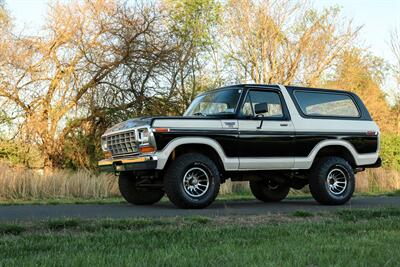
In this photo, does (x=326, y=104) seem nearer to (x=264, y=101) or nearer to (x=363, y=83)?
(x=264, y=101)

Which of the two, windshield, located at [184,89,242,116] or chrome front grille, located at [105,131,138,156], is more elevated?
windshield, located at [184,89,242,116]

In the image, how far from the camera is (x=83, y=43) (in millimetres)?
20312

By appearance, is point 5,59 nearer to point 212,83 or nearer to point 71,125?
point 71,125

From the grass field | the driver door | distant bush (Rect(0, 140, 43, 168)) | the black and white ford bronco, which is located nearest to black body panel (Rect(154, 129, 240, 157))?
the black and white ford bronco

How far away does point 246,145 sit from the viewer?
952 centimetres

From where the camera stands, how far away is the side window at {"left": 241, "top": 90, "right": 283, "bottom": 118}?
9.72 metres

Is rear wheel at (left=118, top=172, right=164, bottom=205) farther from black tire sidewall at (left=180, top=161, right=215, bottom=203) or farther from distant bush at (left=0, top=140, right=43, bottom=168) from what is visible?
distant bush at (left=0, top=140, right=43, bottom=168)

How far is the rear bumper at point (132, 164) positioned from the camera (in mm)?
8773

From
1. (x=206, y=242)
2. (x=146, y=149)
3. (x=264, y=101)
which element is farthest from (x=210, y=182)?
(x=206, y=242)

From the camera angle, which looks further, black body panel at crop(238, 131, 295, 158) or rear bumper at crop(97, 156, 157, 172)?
black body panel at crop(238, 131, 295, 158)

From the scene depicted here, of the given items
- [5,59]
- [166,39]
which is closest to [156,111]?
[166,39]

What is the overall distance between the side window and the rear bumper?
192cm

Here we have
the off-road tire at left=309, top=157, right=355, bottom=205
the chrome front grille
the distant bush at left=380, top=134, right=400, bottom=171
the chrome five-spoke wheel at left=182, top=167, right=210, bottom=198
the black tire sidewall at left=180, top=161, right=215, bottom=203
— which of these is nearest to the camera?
the black tire sidewall at left=180, top=161, right=215, bottom=203

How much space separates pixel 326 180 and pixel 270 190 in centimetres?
181
